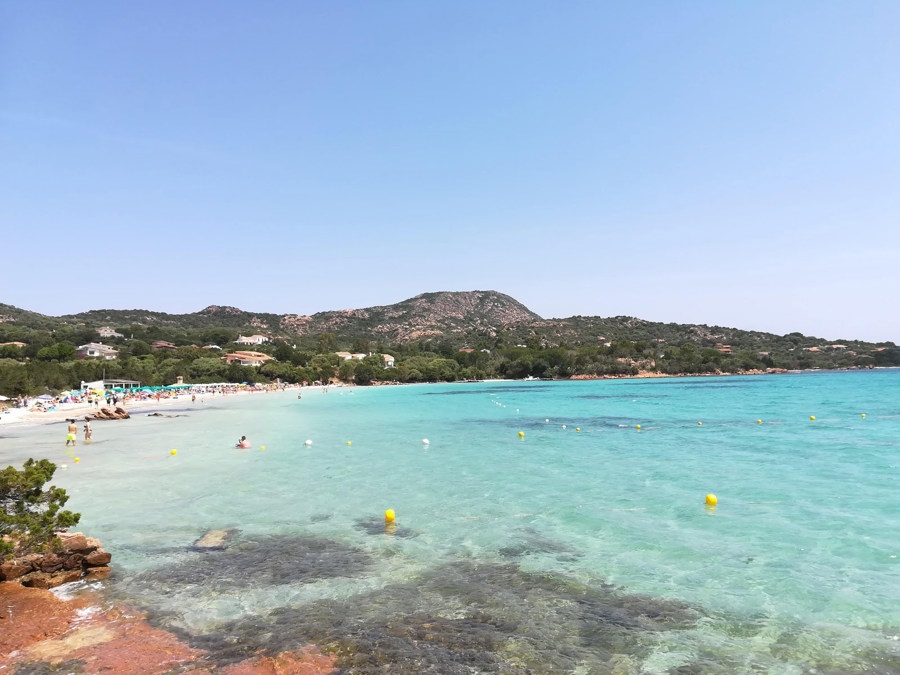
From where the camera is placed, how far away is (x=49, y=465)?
8805 millimetres

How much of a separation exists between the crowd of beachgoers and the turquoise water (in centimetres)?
2556

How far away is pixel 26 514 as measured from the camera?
8.41 meters

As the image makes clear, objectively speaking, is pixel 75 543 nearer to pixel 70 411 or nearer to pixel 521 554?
pixel 521 554

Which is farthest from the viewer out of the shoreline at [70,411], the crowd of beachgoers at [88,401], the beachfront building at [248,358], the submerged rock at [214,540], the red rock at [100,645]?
the beachfront building at [248,358]

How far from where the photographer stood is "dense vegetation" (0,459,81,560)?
8250 mm

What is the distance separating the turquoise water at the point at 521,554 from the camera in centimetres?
727

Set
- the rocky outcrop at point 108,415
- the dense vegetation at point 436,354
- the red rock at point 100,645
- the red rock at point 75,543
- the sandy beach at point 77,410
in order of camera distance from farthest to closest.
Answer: the dense vegetation at point 436,354, the rocky outcrop at point 108,415, the sandy beach at point 77,410, the red rock at point 75,543, the red rock at point 100,645

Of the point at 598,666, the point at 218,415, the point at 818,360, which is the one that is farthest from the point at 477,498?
the point at 818,360

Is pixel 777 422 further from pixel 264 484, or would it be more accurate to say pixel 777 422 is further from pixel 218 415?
pixel 218 415

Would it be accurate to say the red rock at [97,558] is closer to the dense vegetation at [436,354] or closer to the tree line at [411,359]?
the dense vegetation at [436,354]

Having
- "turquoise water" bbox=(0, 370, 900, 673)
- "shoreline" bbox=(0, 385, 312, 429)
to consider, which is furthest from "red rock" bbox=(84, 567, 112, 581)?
"shoreline" bbox=(0, 385, 312, 429)

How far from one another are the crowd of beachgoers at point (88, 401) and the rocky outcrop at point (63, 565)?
4240cm

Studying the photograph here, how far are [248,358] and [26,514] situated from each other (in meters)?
124

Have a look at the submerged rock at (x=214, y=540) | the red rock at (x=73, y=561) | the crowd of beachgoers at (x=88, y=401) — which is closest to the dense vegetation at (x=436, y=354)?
the crowd of beachgoers at (x=88, y=401)
